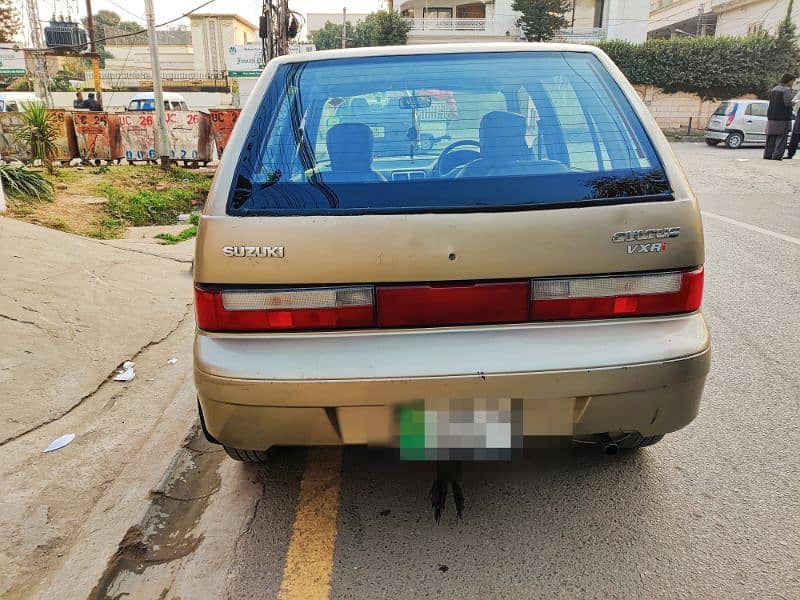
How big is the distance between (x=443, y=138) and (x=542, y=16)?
42543 millimetres

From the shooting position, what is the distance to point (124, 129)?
1449 cm

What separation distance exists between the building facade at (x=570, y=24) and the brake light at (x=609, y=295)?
42905 millimetres

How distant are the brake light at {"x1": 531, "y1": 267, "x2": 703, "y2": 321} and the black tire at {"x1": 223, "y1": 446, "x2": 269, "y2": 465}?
4.22 feet

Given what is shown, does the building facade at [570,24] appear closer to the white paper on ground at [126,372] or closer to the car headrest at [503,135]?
the white paper on ground at [126,372]

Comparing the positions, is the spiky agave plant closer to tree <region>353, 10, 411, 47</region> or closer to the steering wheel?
the steering wheel

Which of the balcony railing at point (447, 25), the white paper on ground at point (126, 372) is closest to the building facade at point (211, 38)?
the balcony railing at point (447, 25)

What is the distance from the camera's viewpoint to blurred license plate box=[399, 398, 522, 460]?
2102mm

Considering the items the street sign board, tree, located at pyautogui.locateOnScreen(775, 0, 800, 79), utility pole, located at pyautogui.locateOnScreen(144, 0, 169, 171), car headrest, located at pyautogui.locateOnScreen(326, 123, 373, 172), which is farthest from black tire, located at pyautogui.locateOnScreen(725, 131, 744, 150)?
the street sign board

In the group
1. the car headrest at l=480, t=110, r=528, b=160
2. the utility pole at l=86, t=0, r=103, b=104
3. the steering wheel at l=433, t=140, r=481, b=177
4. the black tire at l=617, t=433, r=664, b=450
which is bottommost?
the black tire at l=617, t=433, r=664, b=450

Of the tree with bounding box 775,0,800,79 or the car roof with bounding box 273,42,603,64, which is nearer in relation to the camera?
the car roof with bounding box 273,42,603,64

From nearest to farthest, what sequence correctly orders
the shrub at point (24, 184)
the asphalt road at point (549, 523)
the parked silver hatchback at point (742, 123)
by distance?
the asphalt road at point (549, 523) → the shrub at point (24, 184) → the parked silver hatchback at point (742, 123)

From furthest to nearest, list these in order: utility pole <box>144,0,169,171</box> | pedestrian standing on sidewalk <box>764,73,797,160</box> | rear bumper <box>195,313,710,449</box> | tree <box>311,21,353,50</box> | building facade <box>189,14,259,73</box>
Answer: tree <box>311,21,353,50</box>, building facade <box>189,14,259,73</box>, pedestrian standing on sidewalk <box>764,73,797,160</box>, utility pole <box>144,0,169,171</box>, rear bumper <box>195,313,710,449</box>

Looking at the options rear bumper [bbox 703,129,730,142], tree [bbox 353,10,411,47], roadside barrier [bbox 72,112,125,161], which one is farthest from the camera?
tree [bbox 353,10,411,47]

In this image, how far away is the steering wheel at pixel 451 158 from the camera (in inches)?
91.5
